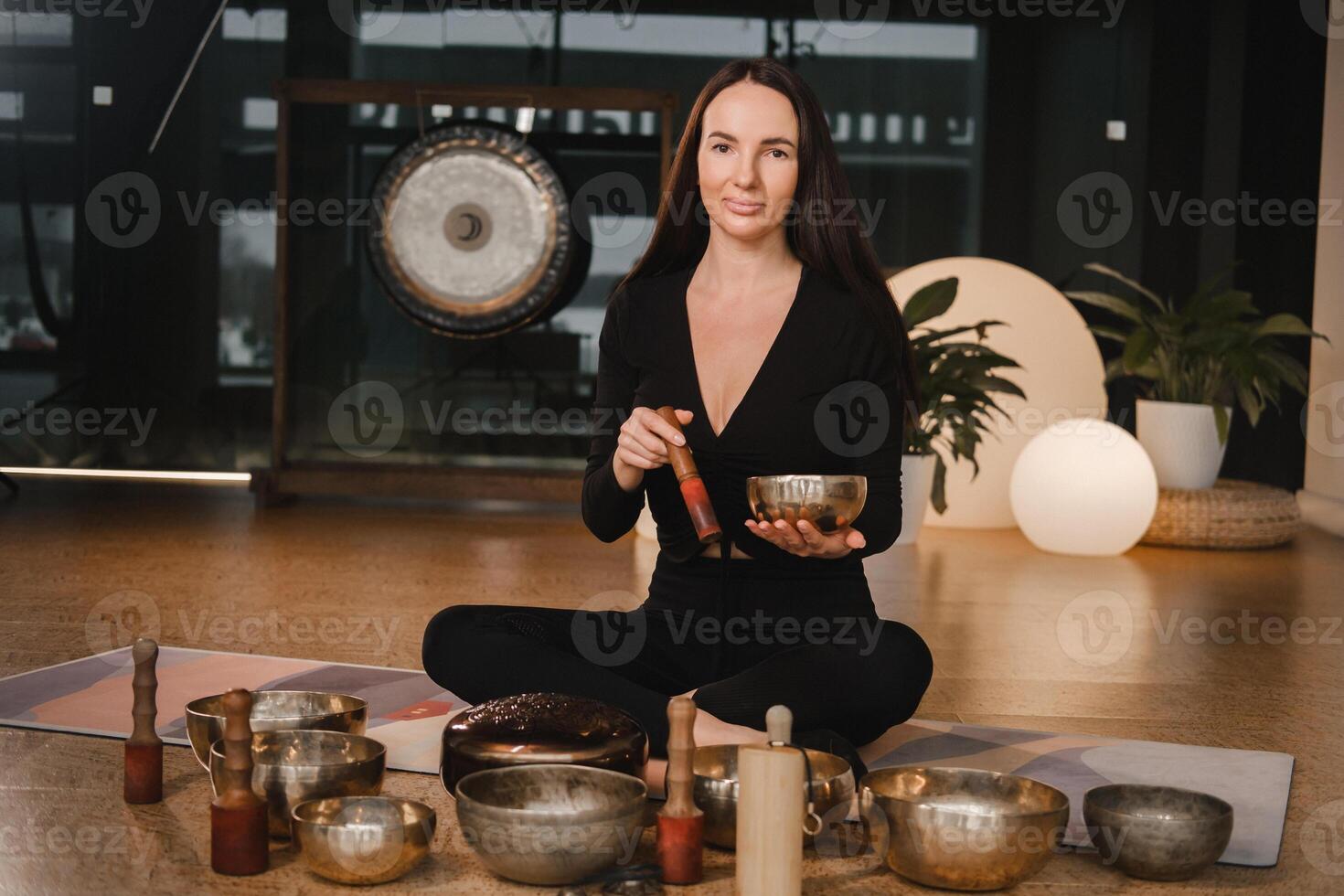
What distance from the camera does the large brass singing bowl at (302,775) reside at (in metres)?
1.27

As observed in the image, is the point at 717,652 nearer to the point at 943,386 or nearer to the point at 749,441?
the point at 749,441

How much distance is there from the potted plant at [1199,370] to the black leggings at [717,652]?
266 cm

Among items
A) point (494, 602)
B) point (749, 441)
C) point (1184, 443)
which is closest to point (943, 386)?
point (1184, 443)

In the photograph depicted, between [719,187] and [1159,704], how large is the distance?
1.03 m

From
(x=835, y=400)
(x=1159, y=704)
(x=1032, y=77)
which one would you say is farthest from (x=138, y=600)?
(x=1032, y=77)

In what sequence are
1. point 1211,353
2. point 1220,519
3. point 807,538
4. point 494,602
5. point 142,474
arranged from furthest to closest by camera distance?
point 142,474, point 1211,353, point 1220,519, point 494,602, point 807,538

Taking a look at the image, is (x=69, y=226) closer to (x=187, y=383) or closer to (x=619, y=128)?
(x=187, y=383)

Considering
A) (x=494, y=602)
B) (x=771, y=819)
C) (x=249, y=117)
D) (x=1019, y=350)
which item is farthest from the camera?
(x=249, y=117)

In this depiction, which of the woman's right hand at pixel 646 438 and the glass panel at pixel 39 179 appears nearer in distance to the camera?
the woman's right hand at pixel 646 438

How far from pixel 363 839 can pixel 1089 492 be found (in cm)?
278

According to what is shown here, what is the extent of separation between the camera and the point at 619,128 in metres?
4.62

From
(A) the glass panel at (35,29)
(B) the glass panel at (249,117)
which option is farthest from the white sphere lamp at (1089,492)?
(A) the glass panel at (35,29)

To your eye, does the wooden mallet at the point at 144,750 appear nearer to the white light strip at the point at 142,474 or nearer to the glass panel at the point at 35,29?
the white light strip at the point at 142,474

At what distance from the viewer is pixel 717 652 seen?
5.26 feet
